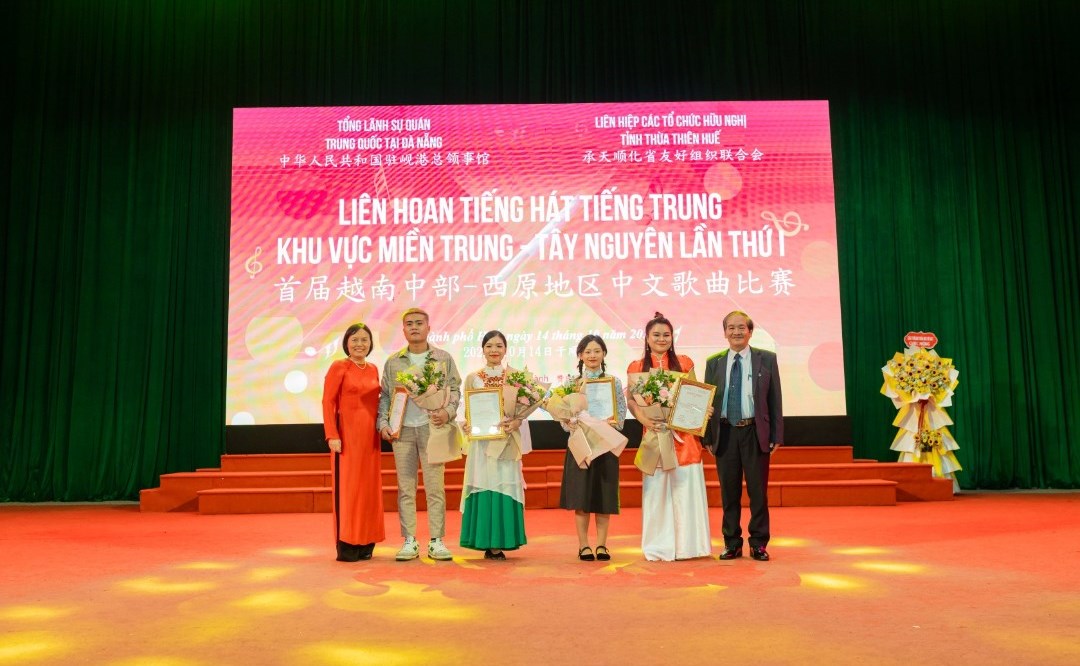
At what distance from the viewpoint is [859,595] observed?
122 inches

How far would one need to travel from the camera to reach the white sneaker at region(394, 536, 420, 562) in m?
4.09

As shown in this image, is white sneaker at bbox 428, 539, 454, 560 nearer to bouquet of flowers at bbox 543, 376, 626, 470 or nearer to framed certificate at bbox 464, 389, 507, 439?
framed certificate at bbox 464, 389, 507, 439

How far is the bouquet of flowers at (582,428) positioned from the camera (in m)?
4.07

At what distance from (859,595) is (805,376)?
167 inches

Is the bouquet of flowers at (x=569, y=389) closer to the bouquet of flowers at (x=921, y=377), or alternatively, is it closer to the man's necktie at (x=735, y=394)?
the man's necktie at (x=735, y=394)

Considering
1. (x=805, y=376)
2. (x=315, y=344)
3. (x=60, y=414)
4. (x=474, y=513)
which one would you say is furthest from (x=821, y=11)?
(x=60, y=414)

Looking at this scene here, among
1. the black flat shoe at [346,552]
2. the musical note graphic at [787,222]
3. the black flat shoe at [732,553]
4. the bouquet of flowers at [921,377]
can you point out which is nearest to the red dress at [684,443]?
the black flat shoe at [732,553]

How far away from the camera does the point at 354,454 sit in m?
4.14

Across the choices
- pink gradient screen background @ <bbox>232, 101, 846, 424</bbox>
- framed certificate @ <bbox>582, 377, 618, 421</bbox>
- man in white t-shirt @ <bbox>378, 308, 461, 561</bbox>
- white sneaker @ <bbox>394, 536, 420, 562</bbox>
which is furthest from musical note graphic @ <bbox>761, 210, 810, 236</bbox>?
white sneaker @ <bbox>394, 536, 420, 562</bbox>

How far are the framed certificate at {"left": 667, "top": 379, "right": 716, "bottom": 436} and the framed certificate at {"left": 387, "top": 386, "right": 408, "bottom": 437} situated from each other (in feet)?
4.29

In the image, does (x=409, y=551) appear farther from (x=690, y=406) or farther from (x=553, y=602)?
(x=690, y=406)

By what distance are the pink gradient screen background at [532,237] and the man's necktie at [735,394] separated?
3.00 meters

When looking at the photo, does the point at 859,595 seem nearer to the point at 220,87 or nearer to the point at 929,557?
the point at 929,557

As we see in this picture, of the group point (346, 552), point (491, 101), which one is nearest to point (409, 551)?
point (346, 552)
